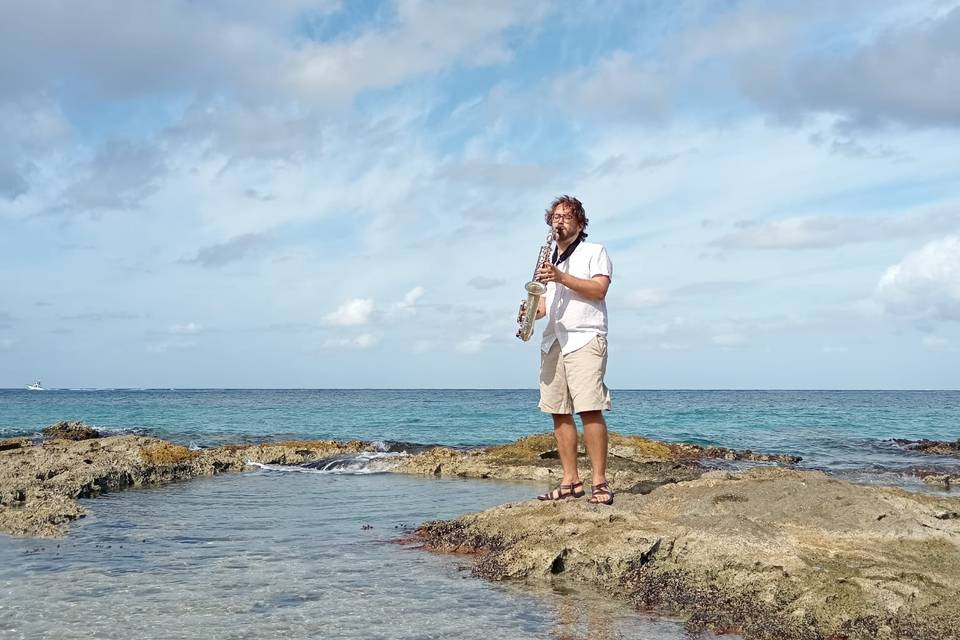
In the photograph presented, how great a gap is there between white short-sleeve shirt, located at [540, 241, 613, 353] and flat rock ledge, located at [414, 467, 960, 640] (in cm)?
135

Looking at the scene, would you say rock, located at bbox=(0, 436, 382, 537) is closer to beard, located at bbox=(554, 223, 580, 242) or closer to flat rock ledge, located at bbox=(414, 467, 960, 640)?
flat rock ledge, located at bbox=(414, 467, 960, 640)

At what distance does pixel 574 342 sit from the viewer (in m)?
6.41

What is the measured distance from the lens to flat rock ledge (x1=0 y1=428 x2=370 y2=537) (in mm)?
7570

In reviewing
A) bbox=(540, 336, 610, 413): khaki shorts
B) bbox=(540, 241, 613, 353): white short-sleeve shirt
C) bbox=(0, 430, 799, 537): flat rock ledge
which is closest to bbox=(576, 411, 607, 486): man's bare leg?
bbox=(540, 336, 610, 413): khaki shorts

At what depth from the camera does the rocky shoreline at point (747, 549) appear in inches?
177

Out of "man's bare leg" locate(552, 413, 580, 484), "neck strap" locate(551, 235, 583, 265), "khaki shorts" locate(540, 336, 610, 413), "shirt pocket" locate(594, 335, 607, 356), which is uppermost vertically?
"neck strap" locate(551, 235, 583, 265)

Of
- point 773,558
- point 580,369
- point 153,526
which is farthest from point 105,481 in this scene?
point 773,558

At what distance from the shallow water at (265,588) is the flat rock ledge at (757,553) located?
318 mm

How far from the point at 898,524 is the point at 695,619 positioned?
195 centimetres

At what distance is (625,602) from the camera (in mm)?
4941

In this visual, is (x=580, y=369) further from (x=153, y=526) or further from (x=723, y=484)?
(x=153, y=526)

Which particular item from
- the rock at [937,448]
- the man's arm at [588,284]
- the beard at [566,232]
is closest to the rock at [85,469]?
the man's arm at [588,284]

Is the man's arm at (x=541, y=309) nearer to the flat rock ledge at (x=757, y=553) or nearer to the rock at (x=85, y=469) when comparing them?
the flat rock ledge at (x=757, y=553)

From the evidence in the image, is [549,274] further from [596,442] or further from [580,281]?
[596,442]
